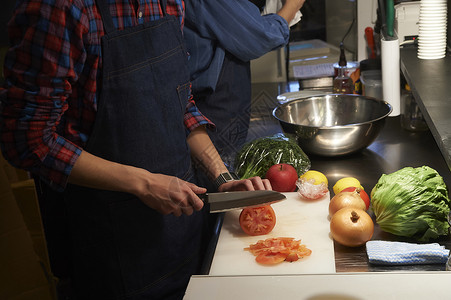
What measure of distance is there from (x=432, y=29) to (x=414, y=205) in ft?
4.30

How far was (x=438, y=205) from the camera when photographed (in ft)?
4.74

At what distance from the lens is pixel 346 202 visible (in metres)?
1.53

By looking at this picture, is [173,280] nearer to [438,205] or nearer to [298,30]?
[438,205]

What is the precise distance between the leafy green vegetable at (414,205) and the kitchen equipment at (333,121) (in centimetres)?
51

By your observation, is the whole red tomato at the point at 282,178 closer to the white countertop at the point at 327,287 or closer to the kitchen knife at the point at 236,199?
the kitchen knife at the point at 236,199

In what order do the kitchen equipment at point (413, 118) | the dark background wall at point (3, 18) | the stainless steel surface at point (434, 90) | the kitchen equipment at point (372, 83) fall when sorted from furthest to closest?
the kitchen equipment at point (372, 83)
the dark background wall at point (3, 18)
the kitchen equipment at point (413, 118)
the stainless steel surface at point (434, 90)

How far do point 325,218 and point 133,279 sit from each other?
620 millimetres

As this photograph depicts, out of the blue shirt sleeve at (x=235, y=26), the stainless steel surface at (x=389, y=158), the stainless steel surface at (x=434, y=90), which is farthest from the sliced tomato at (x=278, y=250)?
the blue shirt sleeve at (x=235, y=26)

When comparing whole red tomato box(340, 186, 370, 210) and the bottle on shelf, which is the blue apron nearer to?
the bottle on shelf

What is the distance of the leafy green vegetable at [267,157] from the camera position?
77.0 inches

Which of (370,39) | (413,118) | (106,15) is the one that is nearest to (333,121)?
(413,118)

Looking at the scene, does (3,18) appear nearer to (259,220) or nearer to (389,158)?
(259,220)

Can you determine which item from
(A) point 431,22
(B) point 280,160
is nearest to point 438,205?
(B) point 280,160

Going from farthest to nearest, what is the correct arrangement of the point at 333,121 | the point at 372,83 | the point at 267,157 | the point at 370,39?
the point at 370,39 → the point at 372,83 → the point at 333,121 → the point at 267,157
